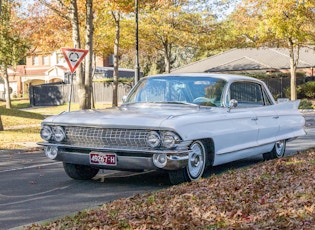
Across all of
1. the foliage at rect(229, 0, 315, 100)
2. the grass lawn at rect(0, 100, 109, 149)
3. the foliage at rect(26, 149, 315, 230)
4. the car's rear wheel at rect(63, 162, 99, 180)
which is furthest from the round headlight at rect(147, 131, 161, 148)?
the foliage at rect(229, 0, 315, 100)

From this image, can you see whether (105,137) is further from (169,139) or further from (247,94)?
(247,94)

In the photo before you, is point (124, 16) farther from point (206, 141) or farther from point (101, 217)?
point (101, 217)

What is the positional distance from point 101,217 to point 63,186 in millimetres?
3184

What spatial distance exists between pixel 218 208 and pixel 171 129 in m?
2.28

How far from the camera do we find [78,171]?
9172mm

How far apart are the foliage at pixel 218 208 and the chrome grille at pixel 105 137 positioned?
922 millimetres

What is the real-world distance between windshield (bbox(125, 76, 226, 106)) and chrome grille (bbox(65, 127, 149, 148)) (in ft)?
4.92

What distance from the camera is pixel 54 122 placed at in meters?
8.60

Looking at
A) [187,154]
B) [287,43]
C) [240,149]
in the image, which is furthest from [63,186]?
[287,43]

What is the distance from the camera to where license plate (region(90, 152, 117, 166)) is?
8.12 metres

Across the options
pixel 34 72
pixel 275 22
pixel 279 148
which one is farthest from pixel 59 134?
pixel 34 72

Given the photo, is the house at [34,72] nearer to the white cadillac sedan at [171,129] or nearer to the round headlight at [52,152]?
the white cadillac sedan at [171,129]

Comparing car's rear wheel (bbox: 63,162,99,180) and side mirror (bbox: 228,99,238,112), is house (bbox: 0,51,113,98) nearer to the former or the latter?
car's rear wheel (bbox: 63,162,99,180)

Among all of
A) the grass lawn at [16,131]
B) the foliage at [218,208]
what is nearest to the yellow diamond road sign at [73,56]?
the grass lawn at [16,131]
